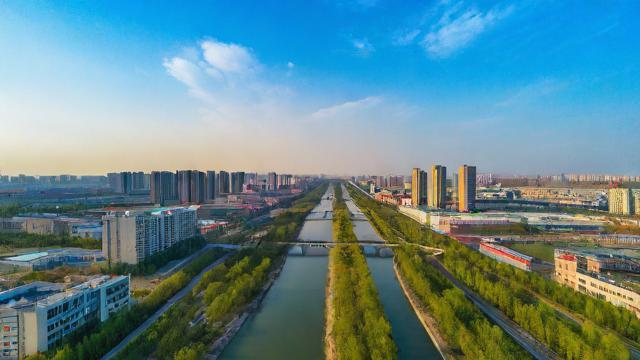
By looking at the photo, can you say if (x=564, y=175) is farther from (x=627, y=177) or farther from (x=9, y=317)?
(x=9, y=317)

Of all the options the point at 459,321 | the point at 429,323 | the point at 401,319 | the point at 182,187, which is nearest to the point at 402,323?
the point at 401,319

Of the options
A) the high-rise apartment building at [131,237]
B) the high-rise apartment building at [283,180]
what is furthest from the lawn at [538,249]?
the high-rise apartment building at [283,180]

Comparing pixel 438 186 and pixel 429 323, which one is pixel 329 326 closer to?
pixel 429 323

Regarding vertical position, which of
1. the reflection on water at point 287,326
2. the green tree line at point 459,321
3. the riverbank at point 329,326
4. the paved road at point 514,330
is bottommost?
the reflection on water at point 287,326

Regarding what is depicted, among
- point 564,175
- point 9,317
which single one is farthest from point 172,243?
point 564,175

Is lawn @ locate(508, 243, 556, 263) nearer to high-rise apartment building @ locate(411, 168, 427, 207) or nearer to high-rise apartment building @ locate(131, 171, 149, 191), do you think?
high-rise apartment building @ locate(411, 168, 427, 207)

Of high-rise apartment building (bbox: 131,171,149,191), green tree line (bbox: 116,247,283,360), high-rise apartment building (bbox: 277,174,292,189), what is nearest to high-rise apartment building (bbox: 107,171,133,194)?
high-rise apartment building (bbox: 131,171,149,191)

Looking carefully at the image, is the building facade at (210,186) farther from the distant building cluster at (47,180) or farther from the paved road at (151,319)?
the distant building cluster at (47,180)
